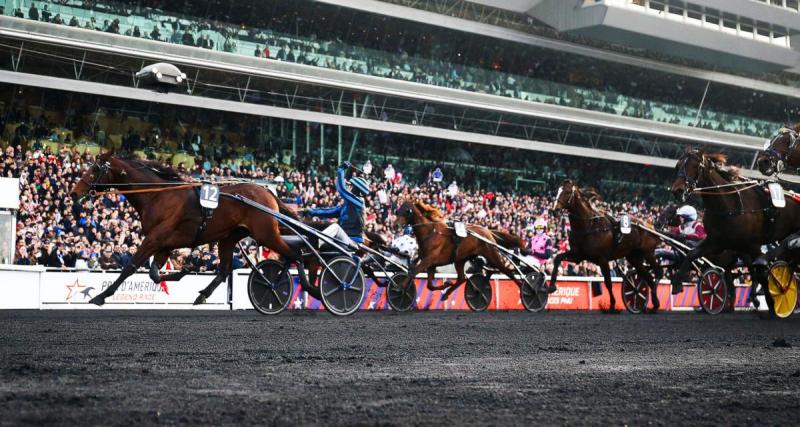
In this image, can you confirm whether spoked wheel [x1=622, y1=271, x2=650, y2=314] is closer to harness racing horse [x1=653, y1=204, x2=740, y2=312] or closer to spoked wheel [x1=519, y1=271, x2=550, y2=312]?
harness racing horse [x1=653, y1=204, x2=740, y2=312]

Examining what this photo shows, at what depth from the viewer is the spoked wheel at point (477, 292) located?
20078mm

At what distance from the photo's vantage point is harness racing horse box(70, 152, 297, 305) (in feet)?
42.4

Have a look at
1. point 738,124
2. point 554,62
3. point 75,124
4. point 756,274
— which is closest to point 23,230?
point 75,124

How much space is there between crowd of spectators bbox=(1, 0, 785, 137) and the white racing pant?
17230mm

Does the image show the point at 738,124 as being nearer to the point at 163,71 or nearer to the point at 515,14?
the point at 515,14

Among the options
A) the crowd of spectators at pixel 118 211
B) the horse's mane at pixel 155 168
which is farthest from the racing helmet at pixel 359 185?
the horse's mane at pixel 155 168

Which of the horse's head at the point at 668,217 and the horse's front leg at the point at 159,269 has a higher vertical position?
the horse's head at the point at 668,217

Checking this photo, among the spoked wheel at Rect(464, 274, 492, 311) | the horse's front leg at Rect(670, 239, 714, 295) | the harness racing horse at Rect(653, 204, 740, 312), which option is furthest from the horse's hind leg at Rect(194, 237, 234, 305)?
the harness racing horse at Rect(653, 204, 740, 312)

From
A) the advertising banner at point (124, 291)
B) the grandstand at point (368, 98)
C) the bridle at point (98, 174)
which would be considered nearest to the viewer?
the bridle at point (98, 174)

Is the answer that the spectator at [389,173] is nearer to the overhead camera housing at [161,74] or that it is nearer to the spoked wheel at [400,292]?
the spoked wheel at [400,292]

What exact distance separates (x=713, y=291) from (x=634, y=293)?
1809mm

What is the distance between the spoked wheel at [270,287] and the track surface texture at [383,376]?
2622 millimetres

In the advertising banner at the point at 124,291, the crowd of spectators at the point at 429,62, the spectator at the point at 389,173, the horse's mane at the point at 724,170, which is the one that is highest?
the crowd of spectators at the point at 429,62

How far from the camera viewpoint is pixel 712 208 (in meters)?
15.4
